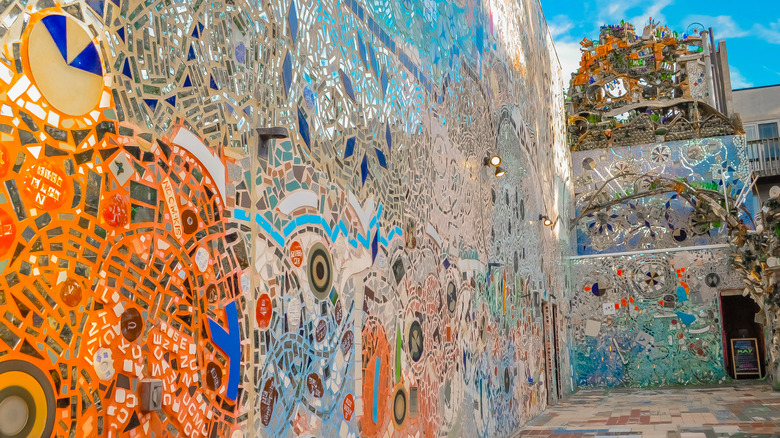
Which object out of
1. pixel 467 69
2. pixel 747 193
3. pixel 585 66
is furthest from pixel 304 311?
pixel 585 66

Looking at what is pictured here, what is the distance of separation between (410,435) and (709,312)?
39.5 feet

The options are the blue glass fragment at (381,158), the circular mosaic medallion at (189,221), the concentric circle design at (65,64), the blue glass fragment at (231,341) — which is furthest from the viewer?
the blue glass fragment at (381,158)

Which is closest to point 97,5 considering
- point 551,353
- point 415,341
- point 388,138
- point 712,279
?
point 388,138

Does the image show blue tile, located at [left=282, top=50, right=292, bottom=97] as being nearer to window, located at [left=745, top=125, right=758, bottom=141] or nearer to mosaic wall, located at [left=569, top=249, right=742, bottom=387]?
mosaic wall, located at [left=569, top=249, right=742, bottom=387]

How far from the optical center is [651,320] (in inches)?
606

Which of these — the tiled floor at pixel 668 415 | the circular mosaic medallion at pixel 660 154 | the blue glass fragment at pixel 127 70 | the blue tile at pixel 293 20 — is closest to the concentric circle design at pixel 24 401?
the blue glass fragment at pixel 127 70

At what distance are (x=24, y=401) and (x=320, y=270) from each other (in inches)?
78.7

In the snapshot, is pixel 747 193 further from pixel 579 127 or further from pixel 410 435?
pixel 410 435

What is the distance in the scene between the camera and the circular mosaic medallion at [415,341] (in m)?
5.23

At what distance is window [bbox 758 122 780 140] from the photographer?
22844 millimetres

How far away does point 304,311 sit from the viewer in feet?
11.9

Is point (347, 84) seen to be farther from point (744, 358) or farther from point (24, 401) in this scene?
point (744, 358)

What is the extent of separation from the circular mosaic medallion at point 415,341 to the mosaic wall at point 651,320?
11.1m

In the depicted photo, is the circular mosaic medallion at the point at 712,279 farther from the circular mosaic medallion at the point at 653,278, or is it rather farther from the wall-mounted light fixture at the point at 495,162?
the wall-mounted light fixture at the point at 495,162
